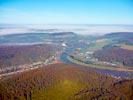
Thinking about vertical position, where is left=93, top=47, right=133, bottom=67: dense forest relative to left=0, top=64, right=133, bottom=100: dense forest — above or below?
below

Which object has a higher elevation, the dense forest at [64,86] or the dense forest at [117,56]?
the dense forest at [64,86]

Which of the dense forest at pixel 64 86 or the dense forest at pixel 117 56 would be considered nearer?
the dense forest at pixel 64 86

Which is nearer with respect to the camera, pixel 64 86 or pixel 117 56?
pixel 64 86

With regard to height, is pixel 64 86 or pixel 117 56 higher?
→ pixel 64 86

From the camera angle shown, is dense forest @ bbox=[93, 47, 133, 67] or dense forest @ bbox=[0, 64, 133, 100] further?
dense forest @ bbox=[93, 47, 133, 67]

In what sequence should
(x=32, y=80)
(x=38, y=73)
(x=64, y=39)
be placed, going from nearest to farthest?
(x=32, y=80), (x=38, y=73), (x=64, y=39)

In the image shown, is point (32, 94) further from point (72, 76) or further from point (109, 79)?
point (109, 79)

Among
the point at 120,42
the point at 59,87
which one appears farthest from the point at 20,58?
the point at 120,42

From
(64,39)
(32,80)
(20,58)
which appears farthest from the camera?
(64,39)
